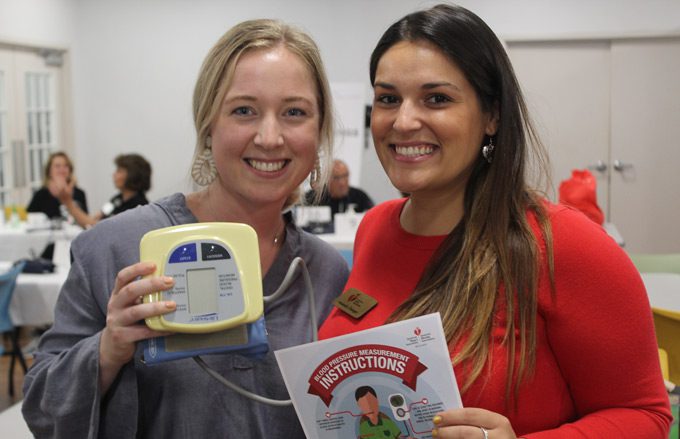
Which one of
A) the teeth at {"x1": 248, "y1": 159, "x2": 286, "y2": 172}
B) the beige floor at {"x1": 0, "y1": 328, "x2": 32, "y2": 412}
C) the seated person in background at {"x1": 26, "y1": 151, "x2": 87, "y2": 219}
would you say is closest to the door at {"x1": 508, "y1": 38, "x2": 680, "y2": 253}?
the seated person in background at {"x1": 26, "y1": 151, "x2": 87, "y2": 219}

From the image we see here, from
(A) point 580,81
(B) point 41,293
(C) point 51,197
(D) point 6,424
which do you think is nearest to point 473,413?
(D) point 6,424

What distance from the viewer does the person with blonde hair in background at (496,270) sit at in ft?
3.82

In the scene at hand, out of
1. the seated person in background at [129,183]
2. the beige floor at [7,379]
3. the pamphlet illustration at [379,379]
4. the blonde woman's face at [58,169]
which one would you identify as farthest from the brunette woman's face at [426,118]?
the blonde woman's face at [58,169]

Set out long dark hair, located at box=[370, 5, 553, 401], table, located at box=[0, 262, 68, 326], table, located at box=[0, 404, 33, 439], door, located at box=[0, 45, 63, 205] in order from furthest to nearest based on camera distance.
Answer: door, located at box=[0, 45, 63, 205] → table, located at box=[0, 262, 68, 326] → table, located at box=[0, 404, 33, 439] → long dark hair, located at box=[370, 5, 553, 401]

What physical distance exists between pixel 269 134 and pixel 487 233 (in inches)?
16.3

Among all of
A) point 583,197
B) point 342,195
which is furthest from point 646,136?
point 583,197

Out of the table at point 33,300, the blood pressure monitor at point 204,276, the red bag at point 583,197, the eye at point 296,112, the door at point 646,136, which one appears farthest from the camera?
the door at point 646,136

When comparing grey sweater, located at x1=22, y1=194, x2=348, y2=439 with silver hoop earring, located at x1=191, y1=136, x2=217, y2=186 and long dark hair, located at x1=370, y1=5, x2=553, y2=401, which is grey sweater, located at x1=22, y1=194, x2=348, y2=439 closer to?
silver hoop earring, located at x1=191, y1=136, x2=217, y2=186

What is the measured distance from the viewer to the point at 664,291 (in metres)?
2.82

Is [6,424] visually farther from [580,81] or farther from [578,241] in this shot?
[580,81]

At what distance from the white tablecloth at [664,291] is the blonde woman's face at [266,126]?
1654mm

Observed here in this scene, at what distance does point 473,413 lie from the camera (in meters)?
1.09

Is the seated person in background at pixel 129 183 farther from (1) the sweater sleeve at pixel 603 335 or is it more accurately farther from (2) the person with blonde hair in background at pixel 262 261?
(1) the sweater sleeve at pixel 603 335

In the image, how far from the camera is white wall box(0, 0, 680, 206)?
728 cm
